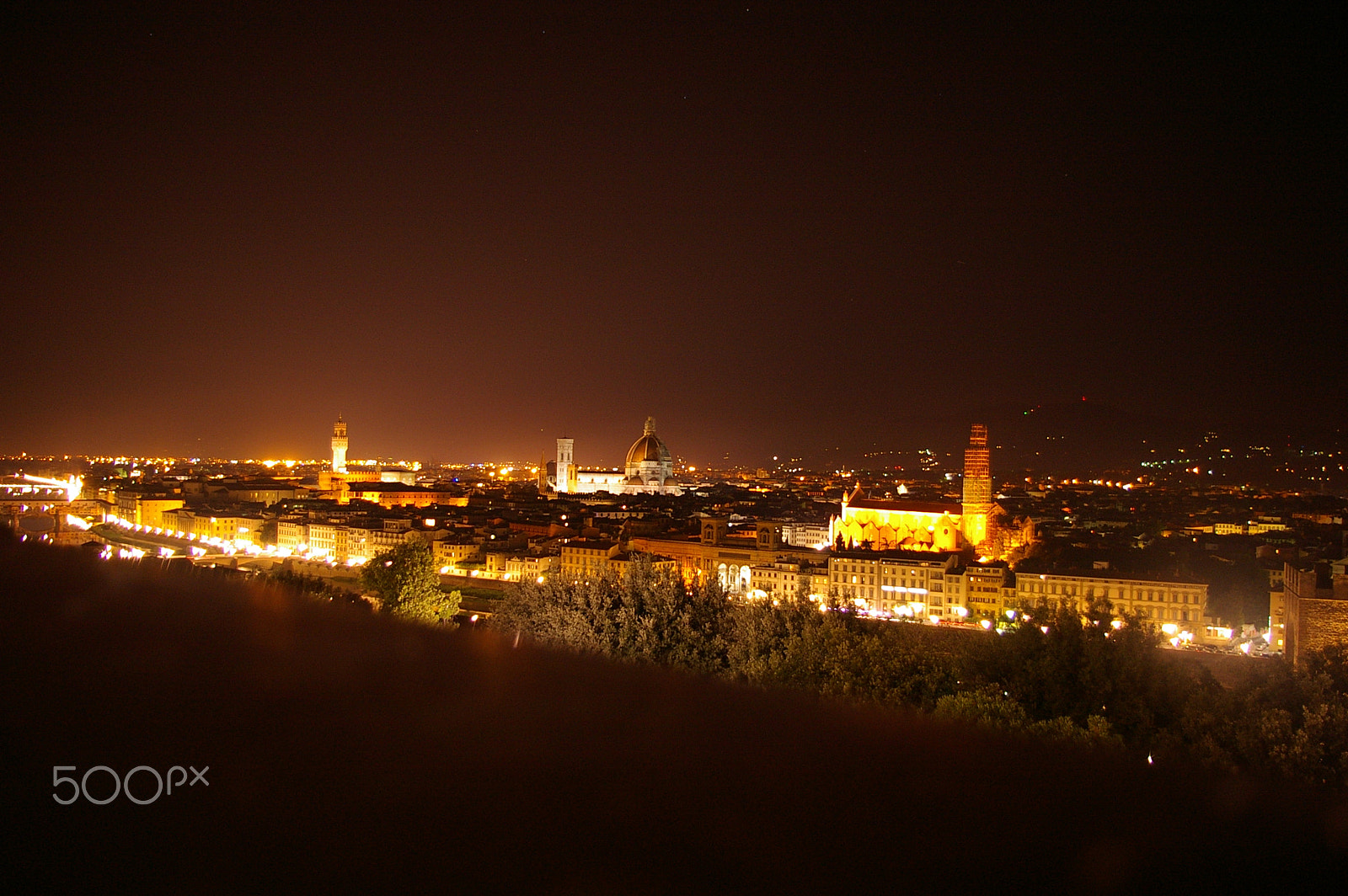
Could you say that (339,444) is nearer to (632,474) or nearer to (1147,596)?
(632,474)

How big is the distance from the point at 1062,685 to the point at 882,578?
16920 mm

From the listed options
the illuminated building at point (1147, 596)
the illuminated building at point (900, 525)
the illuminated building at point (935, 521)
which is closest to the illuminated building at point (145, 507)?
the illuminated building at point (900, 525)

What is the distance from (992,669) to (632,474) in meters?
67.9

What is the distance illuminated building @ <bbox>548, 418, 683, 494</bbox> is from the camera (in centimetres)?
7488

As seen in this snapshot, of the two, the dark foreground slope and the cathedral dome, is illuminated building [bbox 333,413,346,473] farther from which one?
the dark foreground slope

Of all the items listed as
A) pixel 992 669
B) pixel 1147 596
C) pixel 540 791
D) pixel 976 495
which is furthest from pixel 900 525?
pixel 540 791

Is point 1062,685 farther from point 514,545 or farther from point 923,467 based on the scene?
point 923,467

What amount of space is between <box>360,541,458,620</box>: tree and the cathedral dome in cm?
→ 6196

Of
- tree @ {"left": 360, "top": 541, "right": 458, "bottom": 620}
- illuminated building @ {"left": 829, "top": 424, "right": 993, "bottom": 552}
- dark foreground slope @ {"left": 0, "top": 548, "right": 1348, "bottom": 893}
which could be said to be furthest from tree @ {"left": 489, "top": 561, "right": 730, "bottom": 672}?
illuminated building @ {"left": 829, "top": 424, "right": 993, "bottom": 552}

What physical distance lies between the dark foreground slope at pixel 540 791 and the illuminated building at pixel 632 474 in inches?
2801

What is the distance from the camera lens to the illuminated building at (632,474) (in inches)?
2948

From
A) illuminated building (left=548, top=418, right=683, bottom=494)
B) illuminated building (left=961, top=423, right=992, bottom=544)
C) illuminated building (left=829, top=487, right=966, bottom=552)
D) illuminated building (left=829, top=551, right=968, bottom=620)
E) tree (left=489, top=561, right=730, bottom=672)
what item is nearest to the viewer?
tree (left=489, top=561, right=730, bottom=672)

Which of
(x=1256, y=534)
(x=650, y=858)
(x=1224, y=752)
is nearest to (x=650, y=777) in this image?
(x=650, y=858)

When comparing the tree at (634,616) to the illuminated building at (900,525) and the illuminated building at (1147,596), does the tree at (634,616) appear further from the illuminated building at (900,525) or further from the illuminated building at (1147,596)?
the illuminated building at (900,525)
